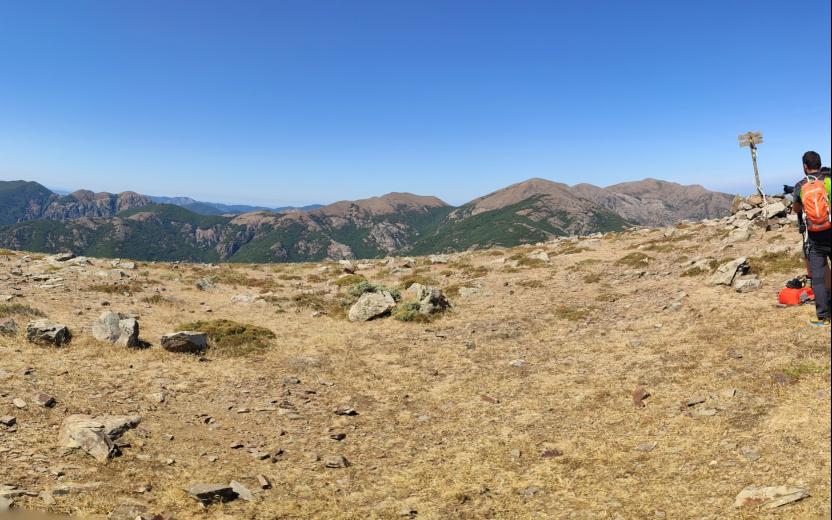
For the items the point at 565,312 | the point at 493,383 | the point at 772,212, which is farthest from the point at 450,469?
the point at 772,212

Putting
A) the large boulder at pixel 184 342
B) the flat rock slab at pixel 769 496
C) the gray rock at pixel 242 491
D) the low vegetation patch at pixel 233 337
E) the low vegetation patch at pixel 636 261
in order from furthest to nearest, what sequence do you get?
the low vegetation patch at pixel 636 261 → the low vegetation patch at pixel 233 337 → the large boulder at pixel 184 342 → the gray rock at pixel 242 491 → the flat rock slab at pixel 769 496

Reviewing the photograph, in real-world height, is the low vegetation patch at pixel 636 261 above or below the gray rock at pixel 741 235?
below

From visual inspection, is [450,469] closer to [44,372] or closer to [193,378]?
[193,378]

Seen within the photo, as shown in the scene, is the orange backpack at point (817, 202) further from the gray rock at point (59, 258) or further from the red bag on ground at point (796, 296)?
the gray rock at point (59, 258)

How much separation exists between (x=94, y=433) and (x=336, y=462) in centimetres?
551

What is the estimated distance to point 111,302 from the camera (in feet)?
80.3

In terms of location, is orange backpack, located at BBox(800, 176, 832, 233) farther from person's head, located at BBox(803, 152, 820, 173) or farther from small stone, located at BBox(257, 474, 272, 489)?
small stone, located at BBox(257, 474, 272, 489)

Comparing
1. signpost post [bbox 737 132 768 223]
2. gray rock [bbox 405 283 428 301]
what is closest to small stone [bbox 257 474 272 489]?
gray rock [bbox 405 283 428 301]

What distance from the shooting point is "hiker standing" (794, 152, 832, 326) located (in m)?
10.6

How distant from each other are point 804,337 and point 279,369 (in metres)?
17.3

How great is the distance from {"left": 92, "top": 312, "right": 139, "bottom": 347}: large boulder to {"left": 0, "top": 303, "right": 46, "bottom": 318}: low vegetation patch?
14.7 feet

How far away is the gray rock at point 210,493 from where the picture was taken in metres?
8.70

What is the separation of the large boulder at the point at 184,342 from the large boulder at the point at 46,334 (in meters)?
3.35

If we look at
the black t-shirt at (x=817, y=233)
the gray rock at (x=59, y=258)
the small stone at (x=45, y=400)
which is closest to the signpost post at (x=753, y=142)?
the black t-shirt at (x=817, y=233)
